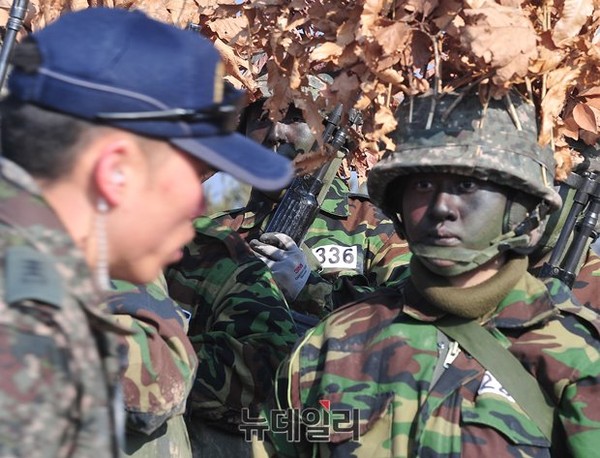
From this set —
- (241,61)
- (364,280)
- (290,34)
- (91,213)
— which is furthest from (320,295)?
(91,213)

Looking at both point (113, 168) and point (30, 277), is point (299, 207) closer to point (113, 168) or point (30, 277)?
point (113, 168)

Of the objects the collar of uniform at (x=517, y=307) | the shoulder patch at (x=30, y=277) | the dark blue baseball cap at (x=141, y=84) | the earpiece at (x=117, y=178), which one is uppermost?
the dark blue baseball cap at (x=141, y=84)

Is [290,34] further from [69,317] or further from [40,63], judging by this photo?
[69,317]

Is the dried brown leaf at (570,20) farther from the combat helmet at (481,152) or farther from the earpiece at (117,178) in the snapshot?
the earpiece at (117,178)

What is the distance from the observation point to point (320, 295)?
229 inches

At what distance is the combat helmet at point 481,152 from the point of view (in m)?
3.80

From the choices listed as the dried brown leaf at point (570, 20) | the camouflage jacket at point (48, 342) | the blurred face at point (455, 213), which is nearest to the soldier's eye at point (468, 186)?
the blurred face at point (455, 213)

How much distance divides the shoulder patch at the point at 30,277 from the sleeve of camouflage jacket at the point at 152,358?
6.04ft

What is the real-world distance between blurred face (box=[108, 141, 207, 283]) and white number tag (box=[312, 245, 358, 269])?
13.6ft

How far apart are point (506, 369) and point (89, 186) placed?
6.44 ft

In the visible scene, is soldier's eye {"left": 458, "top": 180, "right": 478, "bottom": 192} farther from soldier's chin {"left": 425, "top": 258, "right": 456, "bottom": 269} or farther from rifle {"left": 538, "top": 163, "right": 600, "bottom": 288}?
rifle {"left": 538, "top": 163, "right": 600, "bottom": 288}

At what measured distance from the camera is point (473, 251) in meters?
3.78

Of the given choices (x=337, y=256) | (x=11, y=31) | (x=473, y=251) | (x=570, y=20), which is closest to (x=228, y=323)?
(x=473, y=251)

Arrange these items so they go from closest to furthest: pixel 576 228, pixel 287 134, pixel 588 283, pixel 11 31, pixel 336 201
Result: pixel 11 31
pixel 576 228
pixel 588 283
pixel 287 134
pixel 336 201
